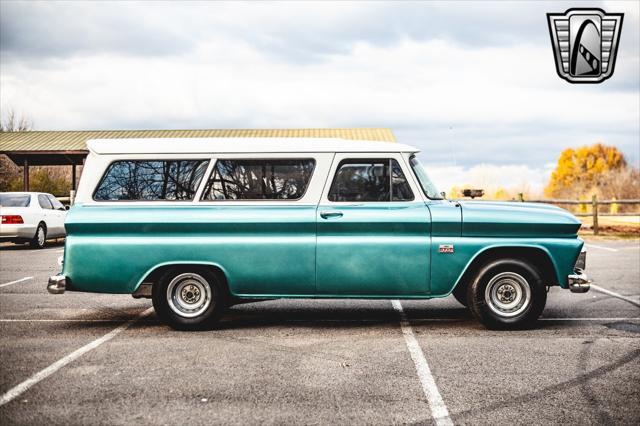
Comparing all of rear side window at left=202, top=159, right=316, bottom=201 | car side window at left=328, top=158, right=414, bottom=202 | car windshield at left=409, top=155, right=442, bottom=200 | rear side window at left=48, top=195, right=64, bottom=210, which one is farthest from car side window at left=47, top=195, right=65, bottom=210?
car windshield at left=409, top=155, right=442, bottom=200

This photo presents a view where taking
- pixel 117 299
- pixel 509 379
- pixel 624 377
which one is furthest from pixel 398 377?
pixel 117 299

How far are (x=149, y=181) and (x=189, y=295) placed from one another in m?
1.30

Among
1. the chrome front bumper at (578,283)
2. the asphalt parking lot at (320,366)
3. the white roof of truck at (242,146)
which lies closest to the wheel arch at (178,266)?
the asphalt parking lot at (320,366)

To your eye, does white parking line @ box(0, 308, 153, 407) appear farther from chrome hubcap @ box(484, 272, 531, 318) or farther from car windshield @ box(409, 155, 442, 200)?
chrome hubcap @ box(484, 272, 531, 318)

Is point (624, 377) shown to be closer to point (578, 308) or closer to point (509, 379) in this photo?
point (509, 379)

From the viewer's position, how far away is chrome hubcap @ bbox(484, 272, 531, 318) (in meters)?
6.90

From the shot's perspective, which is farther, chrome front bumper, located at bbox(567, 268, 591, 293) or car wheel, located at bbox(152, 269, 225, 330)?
car wheel, located at bbox(152, 269, 225, 330)

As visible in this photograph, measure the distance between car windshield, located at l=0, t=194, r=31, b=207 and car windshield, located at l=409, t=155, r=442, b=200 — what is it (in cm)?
1452

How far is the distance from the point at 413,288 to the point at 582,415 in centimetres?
263

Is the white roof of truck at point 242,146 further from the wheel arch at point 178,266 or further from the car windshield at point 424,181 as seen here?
the wheel arch at point 178,266

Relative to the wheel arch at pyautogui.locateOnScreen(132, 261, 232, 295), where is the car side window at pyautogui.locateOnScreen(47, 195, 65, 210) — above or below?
above

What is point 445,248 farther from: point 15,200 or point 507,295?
point 15,200

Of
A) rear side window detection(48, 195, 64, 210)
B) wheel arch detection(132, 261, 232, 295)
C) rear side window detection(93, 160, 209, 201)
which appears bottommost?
wheel arch detection(132, 261, 232, 295)

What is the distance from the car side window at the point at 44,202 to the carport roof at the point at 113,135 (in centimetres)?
720
